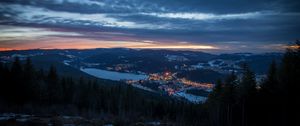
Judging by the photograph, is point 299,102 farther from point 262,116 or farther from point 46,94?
point 46,94

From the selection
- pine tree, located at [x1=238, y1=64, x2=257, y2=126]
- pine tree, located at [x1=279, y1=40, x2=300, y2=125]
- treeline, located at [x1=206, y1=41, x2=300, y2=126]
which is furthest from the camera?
pine tree, located at [x1=238, y1=64, x2=257, y2=126]

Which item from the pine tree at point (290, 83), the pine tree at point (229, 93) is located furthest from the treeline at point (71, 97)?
the pine tree at point (290, 83)

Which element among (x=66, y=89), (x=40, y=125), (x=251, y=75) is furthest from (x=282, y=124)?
(x=66, y=89)

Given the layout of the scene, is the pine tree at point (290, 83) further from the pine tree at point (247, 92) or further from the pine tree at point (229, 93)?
the pine tree at point (229, 93)

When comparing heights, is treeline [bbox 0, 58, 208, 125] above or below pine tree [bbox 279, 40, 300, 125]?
below

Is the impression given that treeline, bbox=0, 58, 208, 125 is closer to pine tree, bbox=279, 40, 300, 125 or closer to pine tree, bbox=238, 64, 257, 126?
pine tree, bbox=238, 64, 257, 126

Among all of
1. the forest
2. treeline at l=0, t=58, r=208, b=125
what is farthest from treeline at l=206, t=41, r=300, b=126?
treeline at l=0, t=58, r=208, b=125

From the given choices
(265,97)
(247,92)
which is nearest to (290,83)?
(265,97)

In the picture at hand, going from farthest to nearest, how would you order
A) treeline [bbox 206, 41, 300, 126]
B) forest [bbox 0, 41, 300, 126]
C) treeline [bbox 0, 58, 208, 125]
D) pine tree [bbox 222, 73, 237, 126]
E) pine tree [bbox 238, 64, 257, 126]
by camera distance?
pine tree [bbox 222, 73, 237, 126] < treeline [bbox 0, 58, 208, 125] < pine tree [bbox 238, 64, 257, 126] < treeline [bbox 206, 41, 300, 126] < forest [bbox 0, 41, 300, 126]
